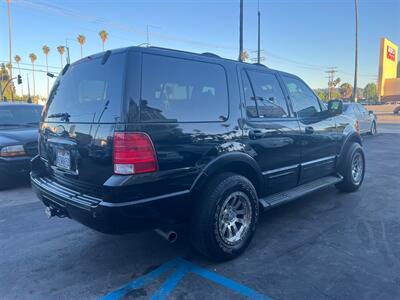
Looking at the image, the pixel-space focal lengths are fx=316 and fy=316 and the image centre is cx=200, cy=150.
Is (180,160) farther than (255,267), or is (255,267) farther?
(255,267)

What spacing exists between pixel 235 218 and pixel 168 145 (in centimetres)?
124

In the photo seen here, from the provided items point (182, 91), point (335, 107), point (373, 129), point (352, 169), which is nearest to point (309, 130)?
point (335, 107)

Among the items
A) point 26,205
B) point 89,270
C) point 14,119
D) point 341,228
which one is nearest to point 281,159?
point 341,228

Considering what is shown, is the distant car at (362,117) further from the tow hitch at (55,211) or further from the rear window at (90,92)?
the tow hitch at (55,211)

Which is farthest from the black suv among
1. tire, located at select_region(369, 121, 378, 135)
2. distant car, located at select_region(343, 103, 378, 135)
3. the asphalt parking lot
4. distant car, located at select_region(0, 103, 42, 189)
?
tire, located at select_region(369, 121, 378, 135)

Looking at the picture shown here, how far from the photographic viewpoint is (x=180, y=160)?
2803mm

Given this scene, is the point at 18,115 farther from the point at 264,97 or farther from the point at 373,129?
the point at 373,129

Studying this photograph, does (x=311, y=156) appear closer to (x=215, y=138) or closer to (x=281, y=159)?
(x=281, y=159)

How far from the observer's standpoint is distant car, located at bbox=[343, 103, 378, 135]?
13844 millimetres

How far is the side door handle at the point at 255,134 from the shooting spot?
11.5 feet

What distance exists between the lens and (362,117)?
1482 centimetres

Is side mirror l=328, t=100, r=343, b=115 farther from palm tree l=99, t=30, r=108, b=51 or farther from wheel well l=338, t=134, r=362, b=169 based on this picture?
→ palm tree l=99, t=30, r=108, b=51

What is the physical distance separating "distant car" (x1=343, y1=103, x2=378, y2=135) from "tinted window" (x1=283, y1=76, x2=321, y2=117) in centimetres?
962

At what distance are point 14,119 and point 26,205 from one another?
2877 millimetres
